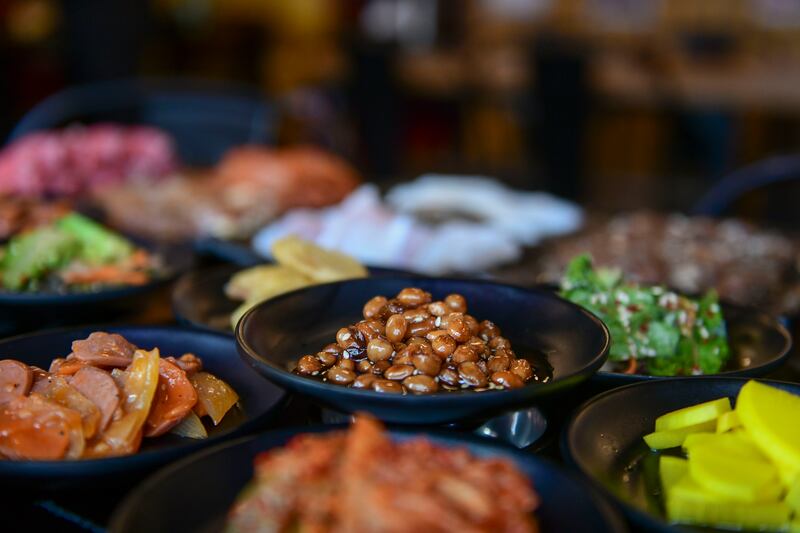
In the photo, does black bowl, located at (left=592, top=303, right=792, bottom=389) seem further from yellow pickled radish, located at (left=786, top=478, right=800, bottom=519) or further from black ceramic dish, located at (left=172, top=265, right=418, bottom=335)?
black ceramic dish, located at (left=172, top=265, right=418, bottom=335)

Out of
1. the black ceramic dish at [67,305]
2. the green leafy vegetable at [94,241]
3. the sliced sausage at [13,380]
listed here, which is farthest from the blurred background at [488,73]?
the sliced sausage at [13,380]

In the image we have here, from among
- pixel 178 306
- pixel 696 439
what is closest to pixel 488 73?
pixel 178 306

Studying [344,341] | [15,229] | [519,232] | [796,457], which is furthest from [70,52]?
[796,457]

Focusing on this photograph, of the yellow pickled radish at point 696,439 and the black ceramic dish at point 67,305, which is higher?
the yellow pickled radish at point 696,439

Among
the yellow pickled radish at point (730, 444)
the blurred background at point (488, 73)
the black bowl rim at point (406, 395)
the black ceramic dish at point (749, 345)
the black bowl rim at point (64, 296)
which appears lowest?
the blurred background at point (488, 73)

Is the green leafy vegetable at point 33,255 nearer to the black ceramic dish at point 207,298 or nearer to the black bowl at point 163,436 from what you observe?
the black ceramic dish at point 207,298

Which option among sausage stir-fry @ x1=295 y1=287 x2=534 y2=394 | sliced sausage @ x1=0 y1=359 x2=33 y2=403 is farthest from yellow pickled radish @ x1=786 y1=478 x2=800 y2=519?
sliced sausage @ x1=0 y1=359 x2=33 y2=403
